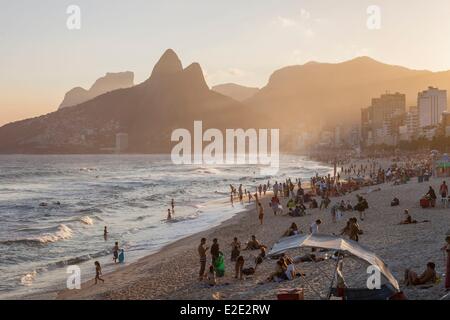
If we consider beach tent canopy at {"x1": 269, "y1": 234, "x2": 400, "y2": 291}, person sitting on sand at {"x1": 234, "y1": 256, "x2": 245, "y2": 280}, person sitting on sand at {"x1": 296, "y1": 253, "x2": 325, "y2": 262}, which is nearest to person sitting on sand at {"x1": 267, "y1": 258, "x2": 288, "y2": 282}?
person sitting on sand at {"x1": 234, "y1": 256, "x2": 245, "y2": 280}

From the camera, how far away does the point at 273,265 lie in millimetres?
13617

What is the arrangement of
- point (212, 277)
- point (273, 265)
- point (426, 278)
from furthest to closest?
point (273, 265), point (212, 277), point (426, 278)

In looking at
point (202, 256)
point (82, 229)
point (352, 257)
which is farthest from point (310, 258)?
point (82, 229)

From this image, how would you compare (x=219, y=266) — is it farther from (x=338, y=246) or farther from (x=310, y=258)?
(x=338, y=246)

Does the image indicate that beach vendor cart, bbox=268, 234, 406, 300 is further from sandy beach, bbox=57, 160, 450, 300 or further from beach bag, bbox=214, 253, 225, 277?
beach bag, bbox=214, 253, 225, 277

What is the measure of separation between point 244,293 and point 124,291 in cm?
397

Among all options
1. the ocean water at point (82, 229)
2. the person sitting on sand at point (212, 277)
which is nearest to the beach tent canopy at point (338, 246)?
the person sitting on sand at point (212, 277)

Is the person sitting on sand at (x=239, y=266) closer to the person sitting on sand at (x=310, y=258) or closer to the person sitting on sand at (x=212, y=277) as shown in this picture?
the person sitting on sand at (x=212, y=277)

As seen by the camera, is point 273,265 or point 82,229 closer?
point 273,265

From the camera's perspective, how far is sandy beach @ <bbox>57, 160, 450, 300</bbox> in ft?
36.1

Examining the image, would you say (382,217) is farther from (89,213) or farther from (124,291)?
(89,213)

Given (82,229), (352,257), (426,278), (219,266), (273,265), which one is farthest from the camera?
(82,229)

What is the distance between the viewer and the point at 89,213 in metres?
34.9
